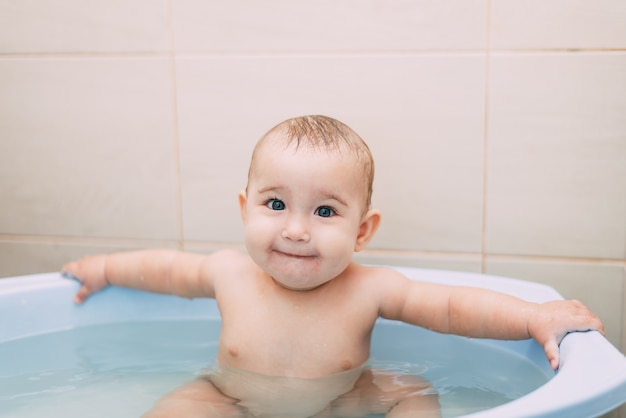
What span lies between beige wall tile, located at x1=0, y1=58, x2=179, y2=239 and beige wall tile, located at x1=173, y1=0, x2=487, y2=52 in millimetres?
129

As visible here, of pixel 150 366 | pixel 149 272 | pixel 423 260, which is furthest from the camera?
pixel 423 260

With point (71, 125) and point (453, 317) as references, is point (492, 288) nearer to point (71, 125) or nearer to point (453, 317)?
point (453, 317)

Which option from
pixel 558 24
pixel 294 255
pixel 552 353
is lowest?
pixel 552 353

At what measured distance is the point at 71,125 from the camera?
168 cm

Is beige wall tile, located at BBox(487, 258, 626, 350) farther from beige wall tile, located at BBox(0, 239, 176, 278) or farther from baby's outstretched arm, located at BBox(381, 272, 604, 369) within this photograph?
beige wall tile, located at BBox(0, 239, 176, 278)

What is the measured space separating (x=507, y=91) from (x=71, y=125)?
0.94 metres

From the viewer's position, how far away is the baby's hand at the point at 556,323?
1082 mm

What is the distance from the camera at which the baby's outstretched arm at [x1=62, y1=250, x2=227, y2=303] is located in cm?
138

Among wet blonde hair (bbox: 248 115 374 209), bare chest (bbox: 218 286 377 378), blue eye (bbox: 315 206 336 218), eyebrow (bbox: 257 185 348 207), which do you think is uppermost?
wet blonde hair (bbox: 248 115 374 209)

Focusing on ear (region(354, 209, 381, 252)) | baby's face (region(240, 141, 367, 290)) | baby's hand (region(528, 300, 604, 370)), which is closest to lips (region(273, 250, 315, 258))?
baby's face (region(240, 141, 367, 290))

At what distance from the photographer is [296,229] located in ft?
3.68

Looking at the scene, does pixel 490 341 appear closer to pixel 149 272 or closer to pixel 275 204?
pixel 275 204

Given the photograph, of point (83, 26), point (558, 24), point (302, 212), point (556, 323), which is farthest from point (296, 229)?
point (83, 26)

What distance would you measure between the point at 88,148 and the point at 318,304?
29.1 inches
